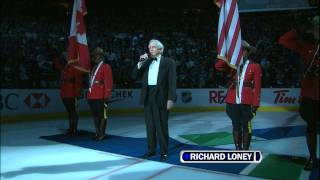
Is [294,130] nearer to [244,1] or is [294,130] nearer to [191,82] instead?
[191,82]

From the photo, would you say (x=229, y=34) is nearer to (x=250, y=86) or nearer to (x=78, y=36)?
(x=250, y=86)

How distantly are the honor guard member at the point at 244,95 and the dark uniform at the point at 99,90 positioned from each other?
136cm

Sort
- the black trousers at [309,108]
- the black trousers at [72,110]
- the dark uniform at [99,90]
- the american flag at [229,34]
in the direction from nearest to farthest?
the american flag at [229,34] < the black trousers at [309,108] < the dark uniform at [99,90] < the black trousers at [72,110]

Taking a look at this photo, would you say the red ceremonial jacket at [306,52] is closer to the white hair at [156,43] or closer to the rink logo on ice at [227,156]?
the rink logo on ice at [227,156]

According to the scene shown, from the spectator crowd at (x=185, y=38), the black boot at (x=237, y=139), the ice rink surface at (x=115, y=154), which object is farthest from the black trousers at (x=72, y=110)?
the black boot at (x=237, y=139)

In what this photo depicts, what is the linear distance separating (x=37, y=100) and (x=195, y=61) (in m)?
6.63

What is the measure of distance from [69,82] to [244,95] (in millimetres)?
3811

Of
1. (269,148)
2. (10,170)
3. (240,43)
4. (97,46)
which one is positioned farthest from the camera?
(269,148)

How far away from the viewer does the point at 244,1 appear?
4801 millimetres

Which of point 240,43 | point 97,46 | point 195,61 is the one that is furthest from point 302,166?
point 97,46

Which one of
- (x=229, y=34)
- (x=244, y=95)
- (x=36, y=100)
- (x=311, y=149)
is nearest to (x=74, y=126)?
(x=36, y=100)

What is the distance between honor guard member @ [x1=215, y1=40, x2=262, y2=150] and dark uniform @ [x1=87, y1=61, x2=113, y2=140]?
136cm

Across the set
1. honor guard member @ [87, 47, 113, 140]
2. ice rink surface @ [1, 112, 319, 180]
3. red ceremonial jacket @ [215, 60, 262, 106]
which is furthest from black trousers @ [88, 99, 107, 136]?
red ceremonial jacket @ [215, 60, 262, 106]

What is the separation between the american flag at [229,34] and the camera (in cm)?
324
